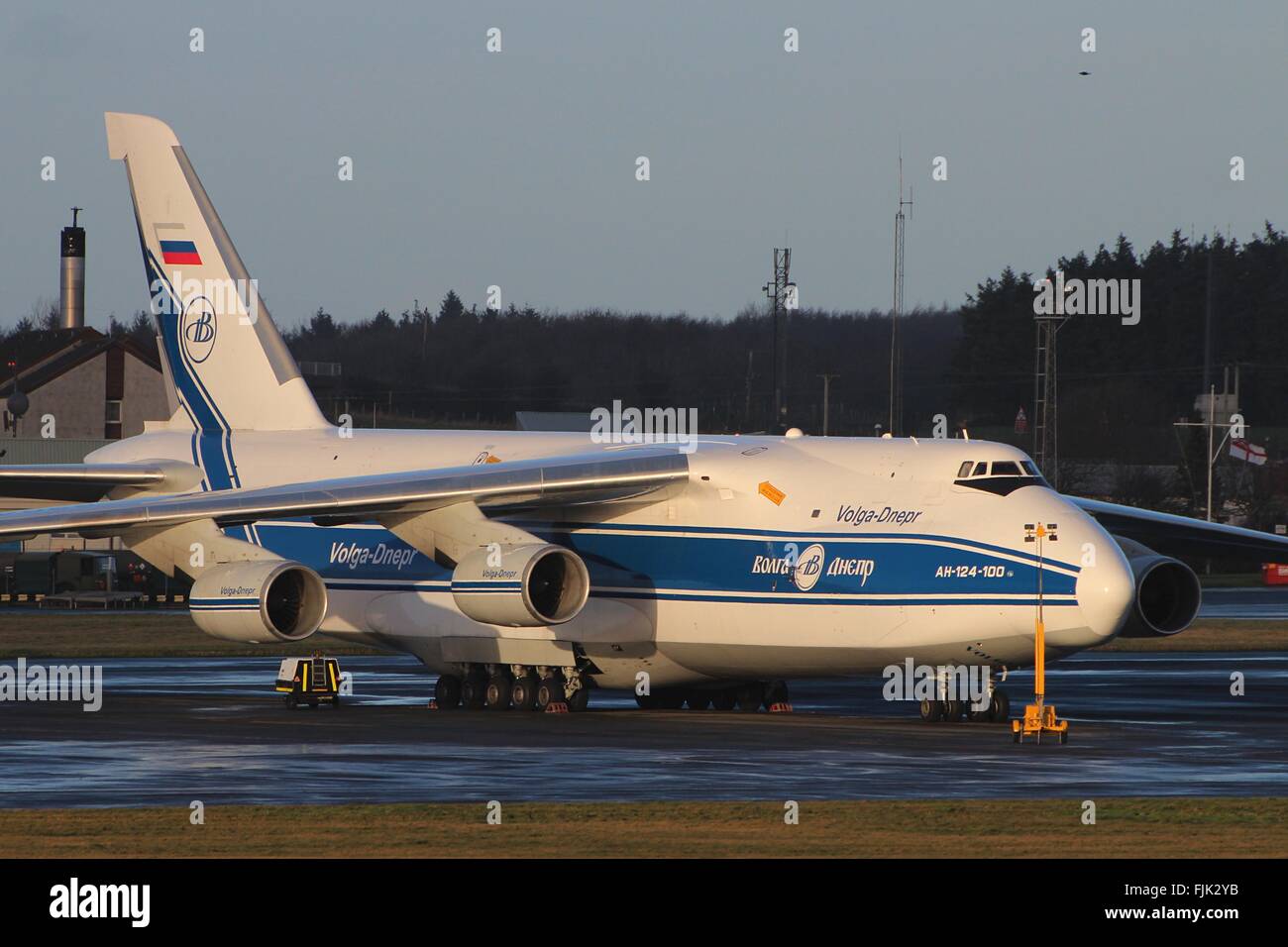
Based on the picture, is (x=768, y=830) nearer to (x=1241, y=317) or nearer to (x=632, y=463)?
(x=632, y=463)

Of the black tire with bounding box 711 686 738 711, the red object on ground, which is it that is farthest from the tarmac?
the red object on ground

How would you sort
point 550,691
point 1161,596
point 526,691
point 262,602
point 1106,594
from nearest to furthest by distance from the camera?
point 1106,594, point 262,602, point 1161,596, point 550,691, point 526,691

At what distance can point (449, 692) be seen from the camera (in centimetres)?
2997

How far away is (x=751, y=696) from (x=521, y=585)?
484 centimetres

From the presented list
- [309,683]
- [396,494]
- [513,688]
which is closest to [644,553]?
[513,688]

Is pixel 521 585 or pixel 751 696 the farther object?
pixel 751 696

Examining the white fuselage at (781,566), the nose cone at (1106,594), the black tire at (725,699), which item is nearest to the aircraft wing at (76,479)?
the white fuselage at (781,566)

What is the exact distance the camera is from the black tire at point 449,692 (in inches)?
1178

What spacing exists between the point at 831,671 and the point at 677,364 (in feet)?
184

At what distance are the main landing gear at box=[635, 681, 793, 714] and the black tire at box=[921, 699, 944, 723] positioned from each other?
3055 millimetres

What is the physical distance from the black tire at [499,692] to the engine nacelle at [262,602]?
294 centimetres

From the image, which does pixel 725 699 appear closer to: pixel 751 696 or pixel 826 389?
pixel 751 696

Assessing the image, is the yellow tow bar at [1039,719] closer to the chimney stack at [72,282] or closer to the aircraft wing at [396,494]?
the aircraft wing at [396,494]

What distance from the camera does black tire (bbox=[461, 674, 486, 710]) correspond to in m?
29.3
